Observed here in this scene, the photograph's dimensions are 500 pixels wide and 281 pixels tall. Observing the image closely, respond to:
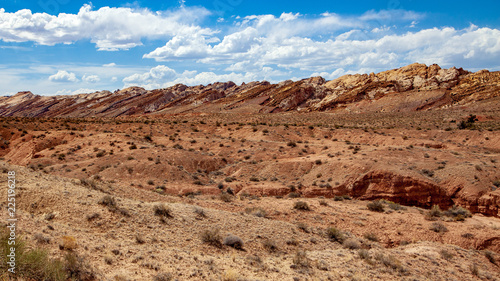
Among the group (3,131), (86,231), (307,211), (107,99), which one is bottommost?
(307,211)

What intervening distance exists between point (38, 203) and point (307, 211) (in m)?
11.2

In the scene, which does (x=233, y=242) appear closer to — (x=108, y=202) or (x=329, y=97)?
(x=108, y=202)

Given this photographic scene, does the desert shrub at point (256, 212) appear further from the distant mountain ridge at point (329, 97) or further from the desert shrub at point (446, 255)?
the distant mountain ridge at point (329, 97)

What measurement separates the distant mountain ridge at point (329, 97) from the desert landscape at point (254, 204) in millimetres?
25324

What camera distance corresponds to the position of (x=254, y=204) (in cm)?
1656

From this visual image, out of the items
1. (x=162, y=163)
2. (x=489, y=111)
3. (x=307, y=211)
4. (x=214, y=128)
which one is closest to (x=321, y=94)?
(x=489, y=111)

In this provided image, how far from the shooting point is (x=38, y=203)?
9.80 m

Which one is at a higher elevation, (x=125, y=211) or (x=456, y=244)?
(x=125, y=211)

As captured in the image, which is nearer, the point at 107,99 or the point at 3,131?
the point at 3,131

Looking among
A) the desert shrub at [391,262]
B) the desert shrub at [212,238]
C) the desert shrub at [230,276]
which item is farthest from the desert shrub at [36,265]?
the desert shrub at [391,262]

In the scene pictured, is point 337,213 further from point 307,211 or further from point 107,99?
point 107,99

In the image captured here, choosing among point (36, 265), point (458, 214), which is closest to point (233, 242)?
point (36, 265)

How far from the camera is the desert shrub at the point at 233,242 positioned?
10.0 m

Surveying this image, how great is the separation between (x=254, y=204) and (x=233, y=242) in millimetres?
6561
